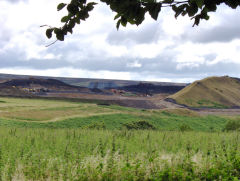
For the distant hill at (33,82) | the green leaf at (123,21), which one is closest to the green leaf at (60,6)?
the green leaf at (123,21)

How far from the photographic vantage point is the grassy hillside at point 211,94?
49781 mm

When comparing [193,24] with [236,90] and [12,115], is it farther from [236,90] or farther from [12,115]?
[236,90]

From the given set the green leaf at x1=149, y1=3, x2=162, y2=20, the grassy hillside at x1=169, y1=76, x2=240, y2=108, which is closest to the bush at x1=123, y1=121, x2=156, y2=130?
the green leaf at x1=149, y1=3, x2=162, y2=20

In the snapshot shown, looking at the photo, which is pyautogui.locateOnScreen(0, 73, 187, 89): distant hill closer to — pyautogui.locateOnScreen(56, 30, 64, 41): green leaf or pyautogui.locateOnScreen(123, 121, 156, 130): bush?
pyautogui.locateOnScreen(123, 121, 156, 130): bush

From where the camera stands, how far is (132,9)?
122 inches

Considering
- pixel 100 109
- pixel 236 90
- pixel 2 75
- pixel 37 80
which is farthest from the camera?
pixel 236 90

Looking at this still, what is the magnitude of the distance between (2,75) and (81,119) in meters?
29.7

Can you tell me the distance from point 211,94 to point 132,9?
2088 inches

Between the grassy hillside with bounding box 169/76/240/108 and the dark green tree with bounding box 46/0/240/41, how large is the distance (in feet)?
150

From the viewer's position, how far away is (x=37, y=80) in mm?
48969

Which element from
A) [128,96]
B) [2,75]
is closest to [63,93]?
[128,96]

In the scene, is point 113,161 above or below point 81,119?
above

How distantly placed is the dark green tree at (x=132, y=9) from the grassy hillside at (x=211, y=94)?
45618mm

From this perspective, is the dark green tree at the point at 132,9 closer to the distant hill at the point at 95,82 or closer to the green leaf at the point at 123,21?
the green leaf at the point at 123,21
